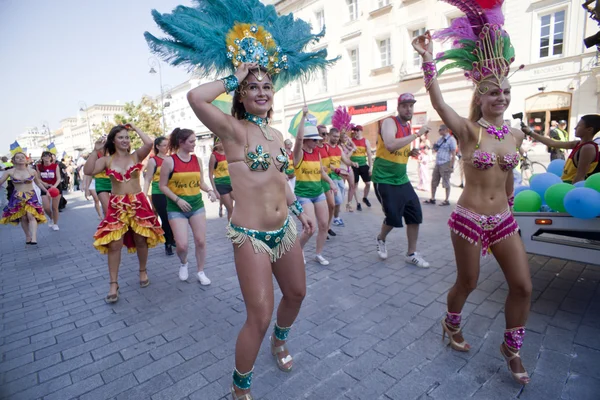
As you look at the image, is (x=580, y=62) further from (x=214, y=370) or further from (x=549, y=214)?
(x=214, y=370)

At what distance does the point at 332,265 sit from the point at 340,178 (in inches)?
122

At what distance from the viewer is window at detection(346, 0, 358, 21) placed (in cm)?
2223

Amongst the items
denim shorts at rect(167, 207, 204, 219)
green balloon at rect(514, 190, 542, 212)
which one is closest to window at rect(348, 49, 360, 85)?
denim shorts at rect(167, 207, 204, 219)

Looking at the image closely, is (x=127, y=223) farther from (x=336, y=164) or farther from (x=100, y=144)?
(x=336, y=164)

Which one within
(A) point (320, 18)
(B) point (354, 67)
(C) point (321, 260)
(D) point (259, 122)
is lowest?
(C) point (321, 260)

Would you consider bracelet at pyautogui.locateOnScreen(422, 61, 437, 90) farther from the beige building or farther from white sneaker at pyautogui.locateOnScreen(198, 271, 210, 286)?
the beige building

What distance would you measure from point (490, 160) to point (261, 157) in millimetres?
1711

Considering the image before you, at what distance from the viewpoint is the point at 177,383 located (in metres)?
2.64

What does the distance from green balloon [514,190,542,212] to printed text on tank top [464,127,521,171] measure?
1.43 metres

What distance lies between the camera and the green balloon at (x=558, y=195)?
345 centimetres

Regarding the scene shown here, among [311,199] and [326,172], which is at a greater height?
[326,172]

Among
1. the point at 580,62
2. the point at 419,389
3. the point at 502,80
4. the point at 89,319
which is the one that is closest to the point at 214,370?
the point at 419,389

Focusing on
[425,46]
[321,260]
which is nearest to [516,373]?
[425,46]

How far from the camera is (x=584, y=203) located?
3.09m
